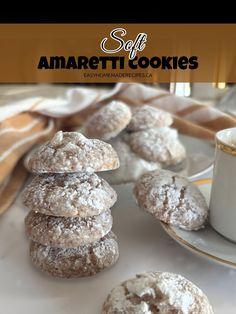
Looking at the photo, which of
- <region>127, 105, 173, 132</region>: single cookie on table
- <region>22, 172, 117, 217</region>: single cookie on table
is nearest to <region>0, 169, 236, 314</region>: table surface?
<region>22, 172, 117, 217</region>: single cookie on table

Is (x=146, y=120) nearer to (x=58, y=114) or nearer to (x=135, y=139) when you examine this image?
(x=135, y=139)

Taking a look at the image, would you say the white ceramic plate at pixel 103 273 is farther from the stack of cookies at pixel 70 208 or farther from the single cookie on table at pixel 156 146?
the single cookie on table at pixel 156 146

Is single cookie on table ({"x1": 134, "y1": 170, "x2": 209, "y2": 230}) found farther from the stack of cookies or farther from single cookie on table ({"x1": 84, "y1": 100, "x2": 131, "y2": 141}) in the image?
single cookie on table ({"x1": 84, "y1": 100, "x2": 131, "y2": 141})

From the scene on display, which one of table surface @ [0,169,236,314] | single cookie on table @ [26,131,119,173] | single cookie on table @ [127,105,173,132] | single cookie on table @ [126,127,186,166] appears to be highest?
single cookie on table @ [26,131,119,173]

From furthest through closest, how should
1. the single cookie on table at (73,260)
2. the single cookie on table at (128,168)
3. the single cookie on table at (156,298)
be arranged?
1. the single cookie on table at (128,168)
2. the single cookie on table at (73,260)
3. the single cookie on table at (156,298)

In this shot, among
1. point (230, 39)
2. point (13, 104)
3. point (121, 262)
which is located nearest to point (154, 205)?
point (121, 262)

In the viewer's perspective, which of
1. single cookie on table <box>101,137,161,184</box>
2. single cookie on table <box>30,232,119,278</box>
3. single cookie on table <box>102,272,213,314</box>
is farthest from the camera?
single cookie on table <box>101,137,161,184</box>

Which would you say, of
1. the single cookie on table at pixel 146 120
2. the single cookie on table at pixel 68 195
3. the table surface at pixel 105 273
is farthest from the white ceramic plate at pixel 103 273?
the single cookie on table at pixel 146 120
